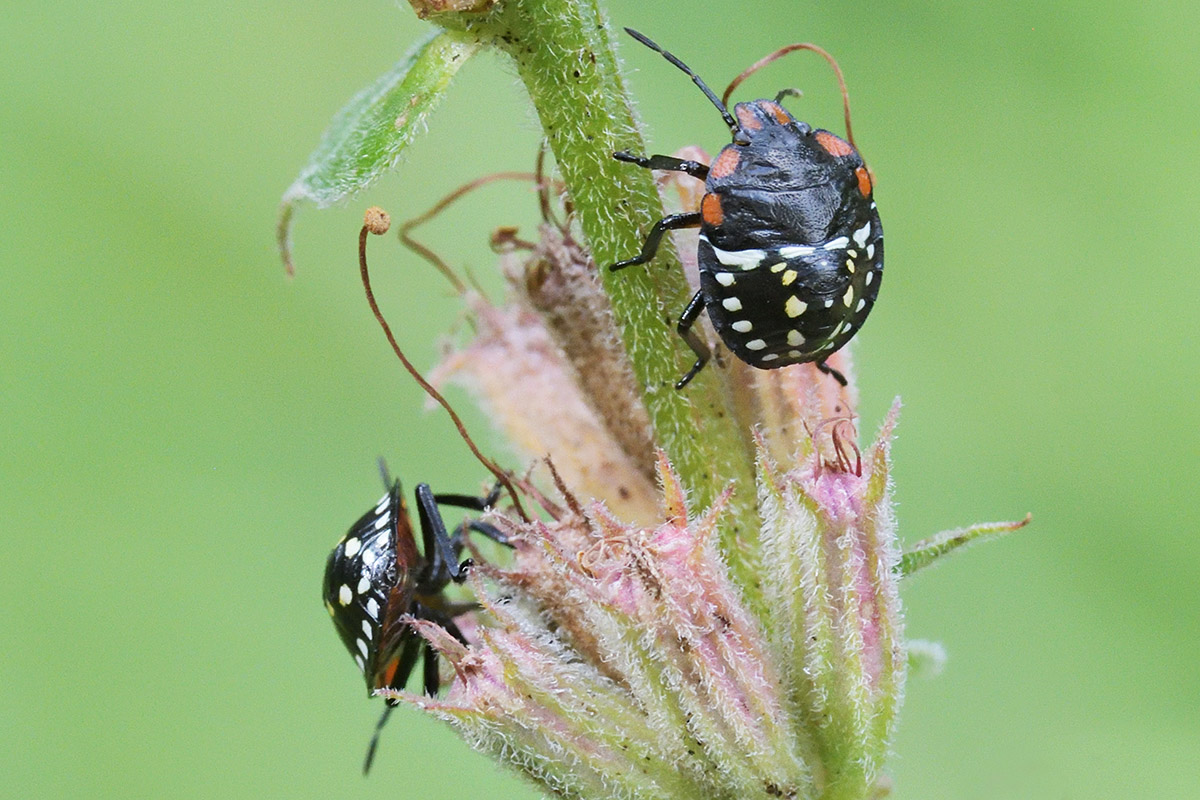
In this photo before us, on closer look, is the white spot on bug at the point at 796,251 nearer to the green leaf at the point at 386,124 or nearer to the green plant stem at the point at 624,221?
the green plant stem at the point at 624,221

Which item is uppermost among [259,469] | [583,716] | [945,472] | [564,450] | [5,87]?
[5,87]

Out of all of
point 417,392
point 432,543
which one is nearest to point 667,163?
point 432,543

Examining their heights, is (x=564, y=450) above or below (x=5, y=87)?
below

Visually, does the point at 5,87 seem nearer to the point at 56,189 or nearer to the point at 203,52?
the point at 56,189

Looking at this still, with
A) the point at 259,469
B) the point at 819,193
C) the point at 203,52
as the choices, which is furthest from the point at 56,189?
the point at 819,193

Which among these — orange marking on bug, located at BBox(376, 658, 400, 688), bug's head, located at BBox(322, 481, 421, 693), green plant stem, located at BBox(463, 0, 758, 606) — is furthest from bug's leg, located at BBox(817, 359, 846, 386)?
orange marking on bug, located at BBox(376, 658, 400, 688)

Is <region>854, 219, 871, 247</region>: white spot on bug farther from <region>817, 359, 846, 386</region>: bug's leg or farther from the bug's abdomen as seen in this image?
<region>817, 359, 846, 386</region>: bug's leg

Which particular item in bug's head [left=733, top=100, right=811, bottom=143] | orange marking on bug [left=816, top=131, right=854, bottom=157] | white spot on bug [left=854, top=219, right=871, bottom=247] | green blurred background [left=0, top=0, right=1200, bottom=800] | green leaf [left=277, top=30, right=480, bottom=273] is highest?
green leaf [left=277, top=30, right=480, bottom=273]
